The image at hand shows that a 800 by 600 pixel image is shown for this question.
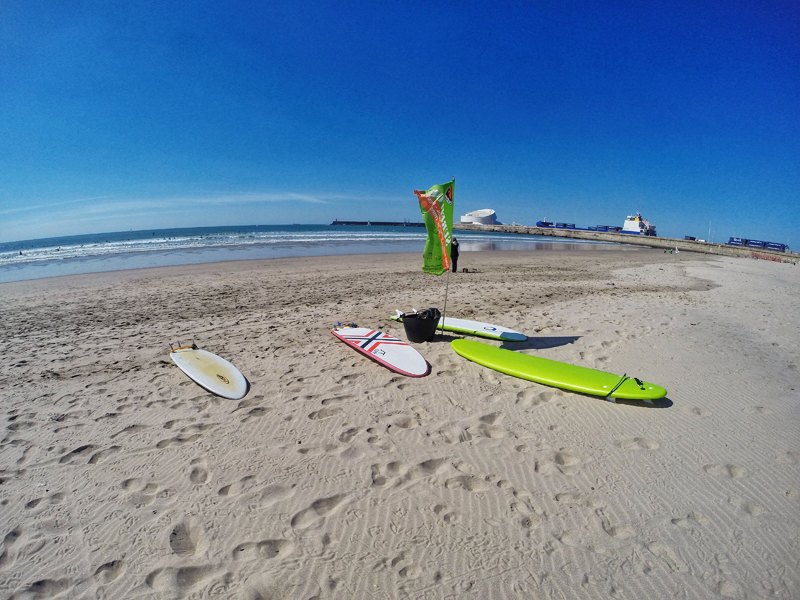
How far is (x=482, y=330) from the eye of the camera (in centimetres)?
633

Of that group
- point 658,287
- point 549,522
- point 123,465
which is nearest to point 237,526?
point 123,465

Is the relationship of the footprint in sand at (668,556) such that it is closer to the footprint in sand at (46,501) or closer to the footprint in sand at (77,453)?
the footprint in sand at (46,501)

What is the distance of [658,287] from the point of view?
11570 mm

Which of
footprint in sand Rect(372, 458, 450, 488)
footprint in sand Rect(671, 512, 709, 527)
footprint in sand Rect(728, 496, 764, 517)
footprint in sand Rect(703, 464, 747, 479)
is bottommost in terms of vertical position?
footprint in sand Rect(671, 512, 709, 527)

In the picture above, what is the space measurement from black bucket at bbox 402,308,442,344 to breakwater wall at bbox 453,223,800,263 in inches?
1369

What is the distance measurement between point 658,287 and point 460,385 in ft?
34.6

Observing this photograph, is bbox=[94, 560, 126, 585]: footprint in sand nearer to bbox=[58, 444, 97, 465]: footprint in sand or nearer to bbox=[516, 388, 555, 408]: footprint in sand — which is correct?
bbox=[58, 444, 97, 465]: footprint in sand

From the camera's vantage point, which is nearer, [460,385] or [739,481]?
[739,481]

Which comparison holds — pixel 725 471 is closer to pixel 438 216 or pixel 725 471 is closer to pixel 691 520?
pixel 691 520

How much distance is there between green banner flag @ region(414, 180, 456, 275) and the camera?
18.7ft

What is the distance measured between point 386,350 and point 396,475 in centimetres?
257

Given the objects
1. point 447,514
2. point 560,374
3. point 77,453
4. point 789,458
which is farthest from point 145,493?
point 789,458

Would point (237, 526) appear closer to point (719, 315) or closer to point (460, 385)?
point (460, 385)

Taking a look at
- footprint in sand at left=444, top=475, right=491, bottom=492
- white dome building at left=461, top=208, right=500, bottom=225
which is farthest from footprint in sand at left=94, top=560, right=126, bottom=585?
white dome building at left=461, top=208, right=500, bottom=225
